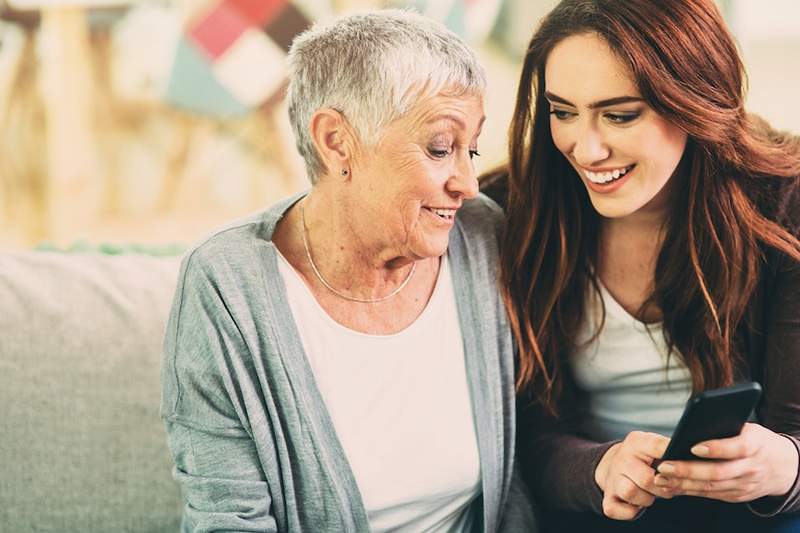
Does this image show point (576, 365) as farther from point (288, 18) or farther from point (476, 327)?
point (288, 18)

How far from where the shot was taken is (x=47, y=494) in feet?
4.88

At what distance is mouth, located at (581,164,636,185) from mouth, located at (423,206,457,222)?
21 cm

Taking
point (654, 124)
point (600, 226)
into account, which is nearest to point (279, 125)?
point (600, 226)

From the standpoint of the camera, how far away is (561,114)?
4.51 ft

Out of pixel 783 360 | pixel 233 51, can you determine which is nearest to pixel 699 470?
pixel 783 360

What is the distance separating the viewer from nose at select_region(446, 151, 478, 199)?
131 centimetres

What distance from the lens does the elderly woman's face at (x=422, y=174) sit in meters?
1.27

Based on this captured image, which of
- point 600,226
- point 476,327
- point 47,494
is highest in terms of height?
point 600,226

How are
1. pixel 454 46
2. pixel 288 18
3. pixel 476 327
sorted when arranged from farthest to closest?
pixel 288 18 → pixel 476 327 → pixel 454 46

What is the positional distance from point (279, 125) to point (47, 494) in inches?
67.5

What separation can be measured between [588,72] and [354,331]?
497 mm

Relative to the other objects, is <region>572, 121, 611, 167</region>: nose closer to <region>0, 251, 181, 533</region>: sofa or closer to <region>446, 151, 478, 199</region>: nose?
<region>446, 151, 478, 199</region>: nose

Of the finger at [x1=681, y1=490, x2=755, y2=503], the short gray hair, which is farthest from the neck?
the finger at [x1=681, y1=490, x2=755, y2=503]

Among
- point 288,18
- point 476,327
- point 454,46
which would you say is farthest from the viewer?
point 288,18
